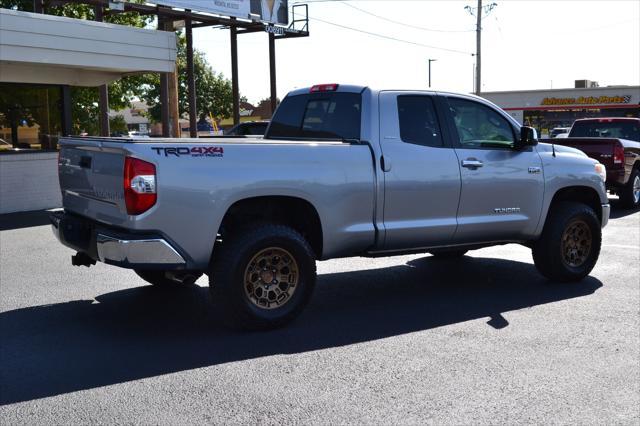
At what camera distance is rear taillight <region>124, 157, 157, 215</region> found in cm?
530

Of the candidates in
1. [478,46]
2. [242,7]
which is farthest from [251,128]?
[478,46]

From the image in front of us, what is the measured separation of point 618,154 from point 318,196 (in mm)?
10381

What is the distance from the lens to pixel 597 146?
583 inches

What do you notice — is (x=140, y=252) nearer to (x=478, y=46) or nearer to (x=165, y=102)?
(x=165, y=102)

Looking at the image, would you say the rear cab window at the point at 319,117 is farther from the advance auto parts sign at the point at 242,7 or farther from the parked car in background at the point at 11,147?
the advance auto parts sign at the point at 242,7

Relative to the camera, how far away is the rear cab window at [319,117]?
6.70 m

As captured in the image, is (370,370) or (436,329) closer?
(370,370)

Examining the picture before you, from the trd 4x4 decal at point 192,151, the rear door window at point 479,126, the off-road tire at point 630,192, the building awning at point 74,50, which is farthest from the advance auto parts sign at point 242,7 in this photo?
the trd 4x4 decal at point 192,151

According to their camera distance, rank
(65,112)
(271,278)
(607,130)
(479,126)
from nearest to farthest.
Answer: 1. (271,278)
2. (479,126)
3. (65,112)
4. (607,130)

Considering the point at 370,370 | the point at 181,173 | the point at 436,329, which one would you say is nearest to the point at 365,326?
the point at 436,329

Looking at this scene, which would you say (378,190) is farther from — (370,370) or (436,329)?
(370,370)

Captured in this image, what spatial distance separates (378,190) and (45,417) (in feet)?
10.8

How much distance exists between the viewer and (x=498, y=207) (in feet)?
23.9

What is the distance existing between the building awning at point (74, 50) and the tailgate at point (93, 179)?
7.63m
